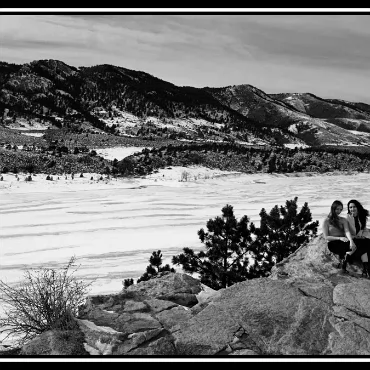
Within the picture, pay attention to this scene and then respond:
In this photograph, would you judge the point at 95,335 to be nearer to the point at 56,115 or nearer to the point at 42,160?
the point at 42,160

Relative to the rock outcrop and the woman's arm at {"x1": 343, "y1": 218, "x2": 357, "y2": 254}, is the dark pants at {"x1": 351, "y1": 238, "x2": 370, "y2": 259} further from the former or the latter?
the rock outcrop

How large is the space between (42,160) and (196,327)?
39.7 metres

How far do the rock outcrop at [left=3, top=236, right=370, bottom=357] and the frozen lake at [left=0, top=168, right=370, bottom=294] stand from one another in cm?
646

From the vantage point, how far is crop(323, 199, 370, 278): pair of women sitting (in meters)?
7.78

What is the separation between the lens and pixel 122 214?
27.8 metres

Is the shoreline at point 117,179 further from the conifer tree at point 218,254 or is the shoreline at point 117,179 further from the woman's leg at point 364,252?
the woman's leg at point 364,252

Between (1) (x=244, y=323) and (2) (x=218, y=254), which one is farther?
(2) (x=218, y=254)

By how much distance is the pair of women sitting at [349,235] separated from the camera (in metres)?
7.78

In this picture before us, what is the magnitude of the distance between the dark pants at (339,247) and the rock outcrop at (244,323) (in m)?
0.29

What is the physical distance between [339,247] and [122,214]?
20.8 metres

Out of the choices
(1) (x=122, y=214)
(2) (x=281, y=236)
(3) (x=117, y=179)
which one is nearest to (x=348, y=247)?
(2) (x=281, y=236)

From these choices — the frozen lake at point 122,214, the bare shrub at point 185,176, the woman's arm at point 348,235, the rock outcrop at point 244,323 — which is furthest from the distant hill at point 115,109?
the woman's arm at point 348,235

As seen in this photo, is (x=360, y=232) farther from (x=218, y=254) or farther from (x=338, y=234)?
(x=218, y=254)
